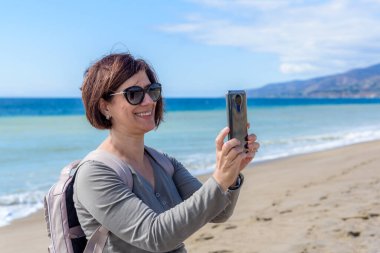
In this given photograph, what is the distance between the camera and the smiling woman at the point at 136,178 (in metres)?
1.83

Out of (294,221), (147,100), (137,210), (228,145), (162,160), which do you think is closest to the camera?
(228,145)

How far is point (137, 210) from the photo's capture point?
6.26ft

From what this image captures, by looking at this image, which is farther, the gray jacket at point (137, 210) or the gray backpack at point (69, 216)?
the gray backpack at point (69, 216)

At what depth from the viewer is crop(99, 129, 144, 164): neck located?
7.11 feet

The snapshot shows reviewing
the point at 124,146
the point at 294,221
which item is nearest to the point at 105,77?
the point at 124,146

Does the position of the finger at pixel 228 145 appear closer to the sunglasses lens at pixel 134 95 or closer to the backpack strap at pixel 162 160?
the sunglasses lens at pixel 134 95

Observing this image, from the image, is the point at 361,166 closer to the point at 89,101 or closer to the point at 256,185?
the point at 256,185

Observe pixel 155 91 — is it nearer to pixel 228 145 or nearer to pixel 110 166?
pixel 110 166

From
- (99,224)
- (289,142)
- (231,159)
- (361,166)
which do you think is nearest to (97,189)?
(99,224)

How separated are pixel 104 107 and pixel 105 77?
0.45ft

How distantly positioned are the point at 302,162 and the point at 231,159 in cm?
1212

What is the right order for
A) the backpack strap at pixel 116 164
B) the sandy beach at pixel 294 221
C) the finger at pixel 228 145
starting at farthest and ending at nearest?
the sandy beach at pixel 294 221 < the backpack strap at pixel 116 164 < the finger at pixel 228 145

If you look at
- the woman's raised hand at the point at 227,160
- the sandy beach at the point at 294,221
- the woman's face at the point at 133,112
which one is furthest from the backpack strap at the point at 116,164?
the sandy beach at the point at 294,221

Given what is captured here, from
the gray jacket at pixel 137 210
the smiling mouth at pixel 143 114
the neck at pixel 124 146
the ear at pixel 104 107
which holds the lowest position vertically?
the gray jacket at pixel 137 210
